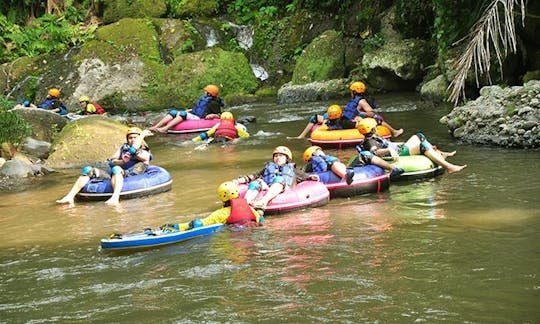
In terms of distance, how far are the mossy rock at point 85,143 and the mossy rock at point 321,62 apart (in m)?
7.75

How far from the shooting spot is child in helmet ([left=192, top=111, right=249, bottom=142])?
14008 mm

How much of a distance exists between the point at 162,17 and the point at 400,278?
1949 cm

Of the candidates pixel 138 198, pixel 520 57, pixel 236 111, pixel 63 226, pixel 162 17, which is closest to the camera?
pixel 63 226

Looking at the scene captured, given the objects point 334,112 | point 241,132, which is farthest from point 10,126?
point 334,112

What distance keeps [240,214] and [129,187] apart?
2581 millimetres

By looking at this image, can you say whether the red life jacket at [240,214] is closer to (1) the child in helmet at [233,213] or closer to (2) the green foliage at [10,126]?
(1) the child in helmet at [233,213]

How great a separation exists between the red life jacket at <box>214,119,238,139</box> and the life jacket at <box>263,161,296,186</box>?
5.51 metres

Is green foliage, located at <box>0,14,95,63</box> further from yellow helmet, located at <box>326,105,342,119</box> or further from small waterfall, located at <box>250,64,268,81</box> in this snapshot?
yellow helmet, located at <box>326,105,342,119</box>

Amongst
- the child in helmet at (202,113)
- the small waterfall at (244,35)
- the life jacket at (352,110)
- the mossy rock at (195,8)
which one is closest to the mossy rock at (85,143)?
the child in helmet at (202,113)

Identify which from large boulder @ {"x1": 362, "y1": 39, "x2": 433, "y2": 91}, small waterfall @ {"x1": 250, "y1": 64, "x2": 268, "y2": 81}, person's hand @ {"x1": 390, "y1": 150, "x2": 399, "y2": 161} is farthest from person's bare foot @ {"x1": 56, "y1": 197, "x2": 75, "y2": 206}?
small waterfall @ {"x1": 250, "y1": 64, "x2": 268, "y2": 81}

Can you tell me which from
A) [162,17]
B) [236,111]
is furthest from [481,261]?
[162,17]

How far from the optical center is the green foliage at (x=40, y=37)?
2258cm

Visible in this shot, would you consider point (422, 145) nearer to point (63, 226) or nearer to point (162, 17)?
point (63, 226)

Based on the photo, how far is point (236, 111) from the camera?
724 inches
